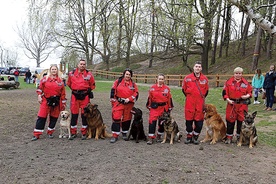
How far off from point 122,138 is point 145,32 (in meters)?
12.9

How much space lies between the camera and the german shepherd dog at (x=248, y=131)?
5.59 meters

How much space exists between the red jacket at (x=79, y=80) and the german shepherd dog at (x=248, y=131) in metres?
3.43

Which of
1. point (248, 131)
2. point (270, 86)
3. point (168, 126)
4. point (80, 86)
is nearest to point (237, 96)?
point (248, 131)

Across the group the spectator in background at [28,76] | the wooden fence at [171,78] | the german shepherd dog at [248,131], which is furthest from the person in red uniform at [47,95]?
the spectator in background at [28,76]

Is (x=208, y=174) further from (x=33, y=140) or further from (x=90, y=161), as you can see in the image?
(x=33, y=140)

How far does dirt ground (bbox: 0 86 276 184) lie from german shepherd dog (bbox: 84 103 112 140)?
0.96 ft

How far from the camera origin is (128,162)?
4.47 metres

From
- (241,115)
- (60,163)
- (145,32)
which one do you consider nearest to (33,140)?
(60,163)

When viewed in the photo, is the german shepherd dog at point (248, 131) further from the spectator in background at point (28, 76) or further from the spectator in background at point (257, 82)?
the spectator in background at point (28, 76)

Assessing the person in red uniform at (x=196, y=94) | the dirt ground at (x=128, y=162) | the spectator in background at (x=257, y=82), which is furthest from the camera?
the spectator in background at (x=257, y=82)

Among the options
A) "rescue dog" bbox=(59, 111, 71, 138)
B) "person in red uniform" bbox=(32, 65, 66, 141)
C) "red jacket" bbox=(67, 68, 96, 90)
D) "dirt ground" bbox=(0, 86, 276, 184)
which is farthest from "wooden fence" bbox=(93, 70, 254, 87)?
"person in red uniform" bbox=(32, 65, 66, 141)

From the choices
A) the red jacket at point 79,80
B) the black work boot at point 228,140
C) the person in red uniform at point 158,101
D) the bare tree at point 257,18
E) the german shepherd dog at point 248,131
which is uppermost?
the bare tree at point 257,18

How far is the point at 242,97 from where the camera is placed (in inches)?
222

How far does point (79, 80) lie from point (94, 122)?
1.00 meters
